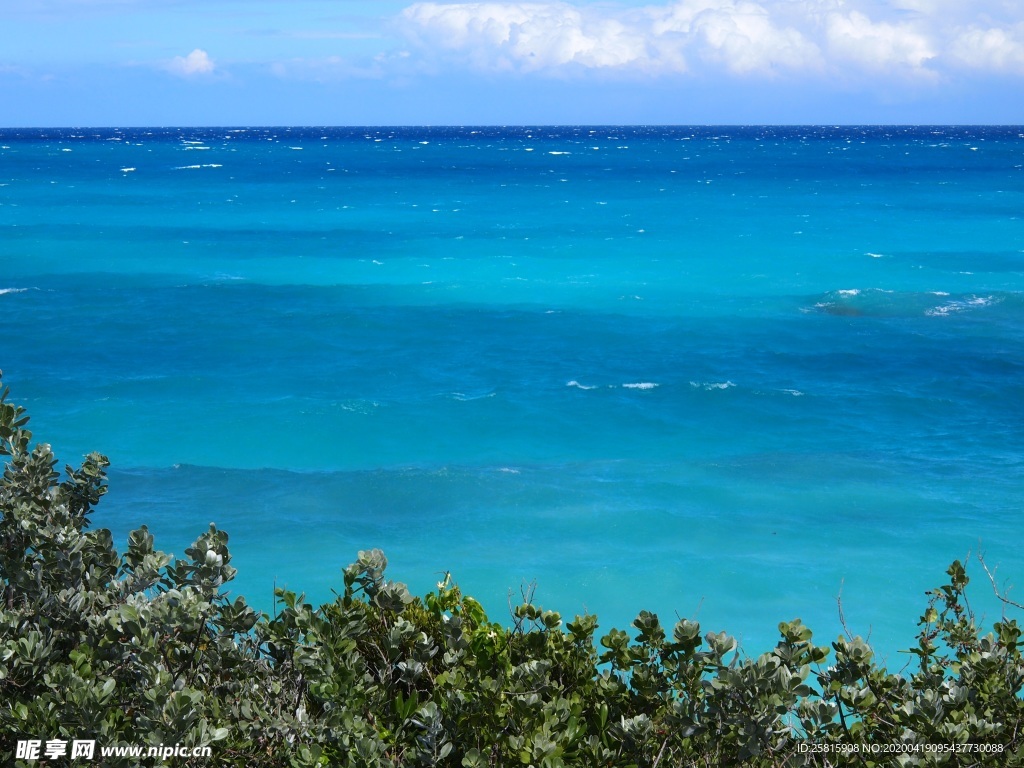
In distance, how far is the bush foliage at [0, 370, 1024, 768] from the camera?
14.1ft

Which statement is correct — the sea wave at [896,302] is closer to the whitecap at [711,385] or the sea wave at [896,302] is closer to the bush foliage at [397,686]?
the whitecap at [711,385]

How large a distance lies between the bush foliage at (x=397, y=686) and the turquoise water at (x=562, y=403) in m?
4.31

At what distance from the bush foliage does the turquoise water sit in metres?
4.31

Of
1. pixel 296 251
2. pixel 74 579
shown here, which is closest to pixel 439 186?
pixel 296 251

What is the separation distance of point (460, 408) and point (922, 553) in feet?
33.2

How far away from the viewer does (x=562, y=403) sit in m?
22.0

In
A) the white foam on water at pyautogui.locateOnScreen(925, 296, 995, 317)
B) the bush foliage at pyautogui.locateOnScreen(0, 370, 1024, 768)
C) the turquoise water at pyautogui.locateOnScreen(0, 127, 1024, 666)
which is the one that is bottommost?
the turquoise water at pyautogui.locateOnScreen(0, 127, 1024, 666)

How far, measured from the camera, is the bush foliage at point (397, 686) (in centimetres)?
429

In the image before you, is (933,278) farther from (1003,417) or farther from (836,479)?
(836,479)

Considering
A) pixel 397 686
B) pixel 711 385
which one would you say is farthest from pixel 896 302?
pixel 397 686

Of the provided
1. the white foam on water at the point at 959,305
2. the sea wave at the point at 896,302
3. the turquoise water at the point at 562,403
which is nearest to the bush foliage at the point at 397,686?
the turquoise water at the point at 562,403

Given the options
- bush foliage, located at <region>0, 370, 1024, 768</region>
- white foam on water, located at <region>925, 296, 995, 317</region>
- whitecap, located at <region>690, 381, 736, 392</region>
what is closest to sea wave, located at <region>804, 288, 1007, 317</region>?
white foam on water, located at <region>925, 296, 995, 317</region>

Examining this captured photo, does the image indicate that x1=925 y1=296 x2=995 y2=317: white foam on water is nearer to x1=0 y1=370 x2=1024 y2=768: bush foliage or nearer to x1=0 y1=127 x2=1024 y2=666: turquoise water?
x1=0 y1=127 x2=1024 y2=666: turquoise water

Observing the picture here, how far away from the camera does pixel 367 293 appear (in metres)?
34.2
